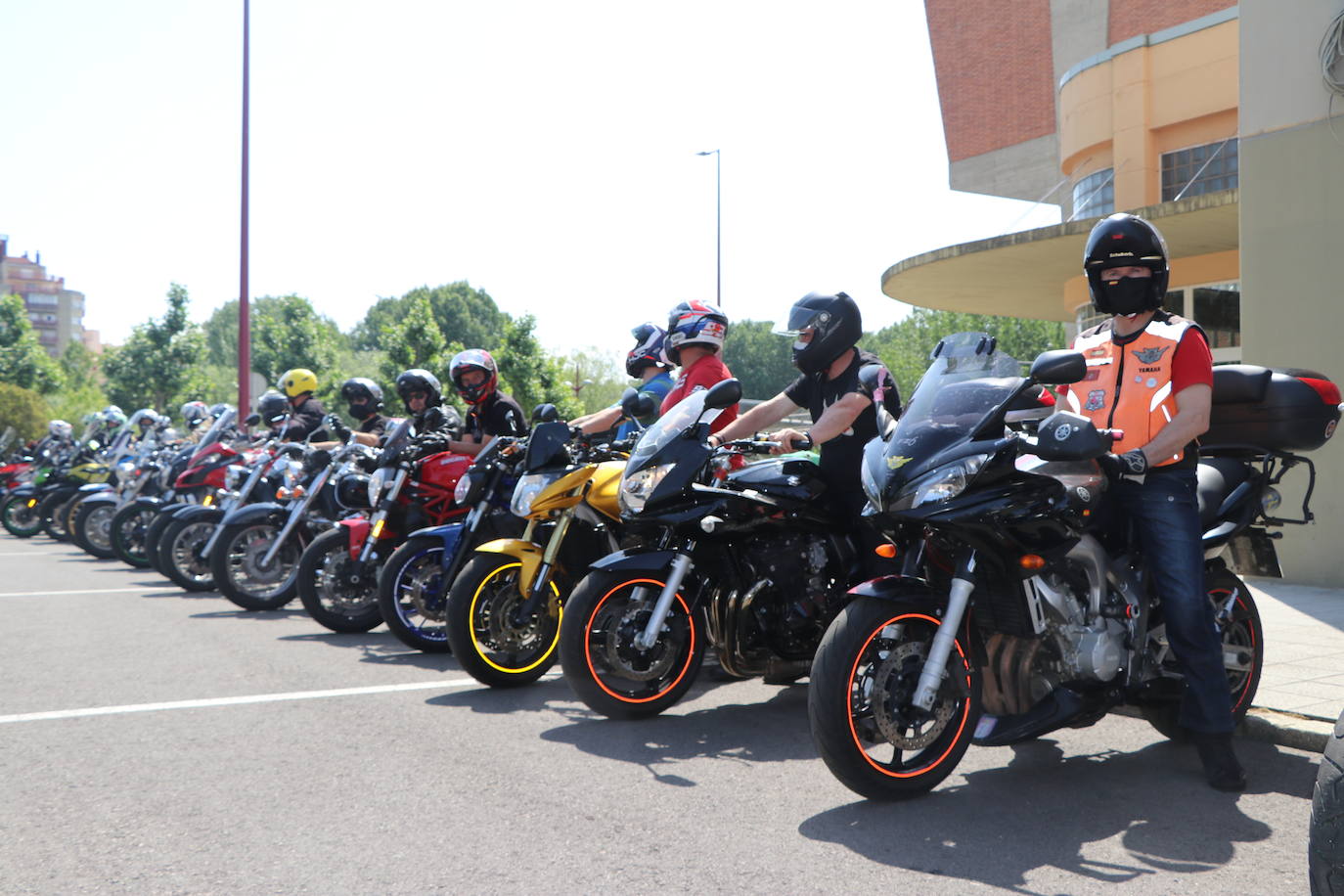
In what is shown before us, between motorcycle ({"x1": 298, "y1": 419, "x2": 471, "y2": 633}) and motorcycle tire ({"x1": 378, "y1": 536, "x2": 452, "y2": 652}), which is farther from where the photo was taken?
motorcycle ({"x1": 298, "y1": 419, "x2": 471, "y2": 633})

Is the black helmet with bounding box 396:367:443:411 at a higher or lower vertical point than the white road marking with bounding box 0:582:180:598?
higher

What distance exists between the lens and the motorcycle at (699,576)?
5461mm

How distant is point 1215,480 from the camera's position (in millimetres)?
5047

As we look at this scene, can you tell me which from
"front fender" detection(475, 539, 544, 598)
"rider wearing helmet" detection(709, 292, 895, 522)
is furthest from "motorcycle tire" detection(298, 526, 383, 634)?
"rider wearing helmet" detection(709, 292, 895, 522)

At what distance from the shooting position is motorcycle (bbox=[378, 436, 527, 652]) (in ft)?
23.6

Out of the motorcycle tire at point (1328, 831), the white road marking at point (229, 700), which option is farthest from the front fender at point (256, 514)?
the motorcycle tire at point (1328, 831)

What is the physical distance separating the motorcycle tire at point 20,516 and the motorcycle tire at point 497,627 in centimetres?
→ 1471

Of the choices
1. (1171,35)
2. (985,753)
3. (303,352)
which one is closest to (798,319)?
(985,753)

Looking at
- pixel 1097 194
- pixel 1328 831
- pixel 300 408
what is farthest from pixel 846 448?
pixel 1097 194

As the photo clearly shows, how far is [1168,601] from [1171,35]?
1998 cm

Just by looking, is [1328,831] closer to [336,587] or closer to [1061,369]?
[1061,369]

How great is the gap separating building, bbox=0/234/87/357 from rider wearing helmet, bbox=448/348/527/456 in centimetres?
17571

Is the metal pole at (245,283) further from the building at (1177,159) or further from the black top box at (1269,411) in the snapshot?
the black top box at (1269,411)

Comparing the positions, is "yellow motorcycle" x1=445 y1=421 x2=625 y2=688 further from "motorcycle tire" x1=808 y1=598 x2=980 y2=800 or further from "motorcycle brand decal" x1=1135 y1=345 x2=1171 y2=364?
"motorcycle brand decal" x1=1135 y1=345 x2=1171 y2=364
